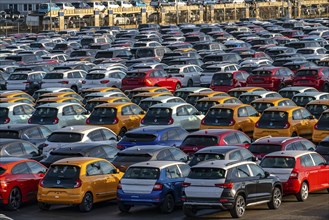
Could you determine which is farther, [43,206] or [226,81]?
[226,81]

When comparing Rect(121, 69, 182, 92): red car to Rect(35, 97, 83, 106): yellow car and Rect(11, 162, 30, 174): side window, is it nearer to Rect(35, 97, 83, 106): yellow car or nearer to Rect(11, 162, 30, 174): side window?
Rect(35, 97, 83, 106): yellow car

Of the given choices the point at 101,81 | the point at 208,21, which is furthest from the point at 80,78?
the point at 208,21

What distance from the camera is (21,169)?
25422 millimetres

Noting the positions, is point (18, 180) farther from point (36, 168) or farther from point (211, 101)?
point (211, 101)

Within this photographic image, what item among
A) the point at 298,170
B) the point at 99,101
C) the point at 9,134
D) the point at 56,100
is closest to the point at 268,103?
the point at 99,101

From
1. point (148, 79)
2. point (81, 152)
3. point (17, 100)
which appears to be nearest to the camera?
point (81, 152)

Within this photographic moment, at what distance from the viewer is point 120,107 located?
116ft

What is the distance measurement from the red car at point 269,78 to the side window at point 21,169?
70.2 feet

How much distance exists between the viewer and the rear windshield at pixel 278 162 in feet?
82.1

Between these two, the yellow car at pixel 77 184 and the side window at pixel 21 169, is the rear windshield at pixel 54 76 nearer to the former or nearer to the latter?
the side window at pixel 21 169

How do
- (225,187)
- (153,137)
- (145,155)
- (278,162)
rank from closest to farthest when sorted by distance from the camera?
(225,187) < (278,162) < (145,155) < (153,137)

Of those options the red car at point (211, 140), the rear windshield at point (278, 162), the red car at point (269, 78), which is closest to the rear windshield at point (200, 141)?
the red car at point (211, 140)

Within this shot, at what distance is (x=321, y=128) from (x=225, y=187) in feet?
32.4

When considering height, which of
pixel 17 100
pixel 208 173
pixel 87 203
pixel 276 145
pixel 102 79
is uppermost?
pixel 208 173
